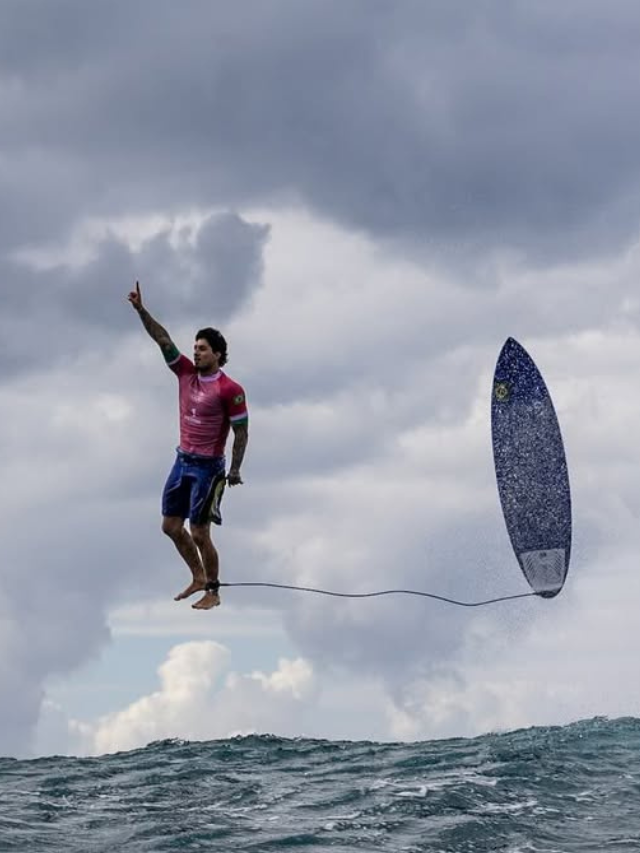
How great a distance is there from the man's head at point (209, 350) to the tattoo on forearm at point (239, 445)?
36.5 inches

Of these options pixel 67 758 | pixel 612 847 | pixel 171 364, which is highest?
pixel 171 364

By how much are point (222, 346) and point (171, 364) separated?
77cm

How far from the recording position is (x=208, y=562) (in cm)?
1833

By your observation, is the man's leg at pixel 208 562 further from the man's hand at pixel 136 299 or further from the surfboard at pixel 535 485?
the surfboard at pixel 535 485

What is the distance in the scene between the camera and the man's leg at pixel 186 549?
59.8 feet

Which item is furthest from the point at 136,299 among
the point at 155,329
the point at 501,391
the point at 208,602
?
the point at 501,391

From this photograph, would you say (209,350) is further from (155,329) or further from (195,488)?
(195,488)

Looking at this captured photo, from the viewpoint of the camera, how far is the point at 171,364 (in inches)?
689

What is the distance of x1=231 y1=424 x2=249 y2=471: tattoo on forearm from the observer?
17531 millimetres

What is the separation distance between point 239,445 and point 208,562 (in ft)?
6.43

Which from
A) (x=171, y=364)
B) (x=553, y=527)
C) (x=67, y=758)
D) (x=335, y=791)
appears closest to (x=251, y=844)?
(x=335, y=791)

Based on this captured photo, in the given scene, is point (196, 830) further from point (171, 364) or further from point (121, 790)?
point (171, 364)

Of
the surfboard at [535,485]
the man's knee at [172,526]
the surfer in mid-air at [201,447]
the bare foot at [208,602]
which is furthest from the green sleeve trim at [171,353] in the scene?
the surfboard at [535,485]

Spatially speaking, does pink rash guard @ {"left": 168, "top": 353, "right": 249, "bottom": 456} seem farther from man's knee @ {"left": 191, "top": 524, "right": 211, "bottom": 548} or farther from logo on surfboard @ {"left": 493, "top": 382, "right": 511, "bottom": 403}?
logo on surfboard @ {"left": 493, "top": 382, "right": 511, "bottom": 403}
